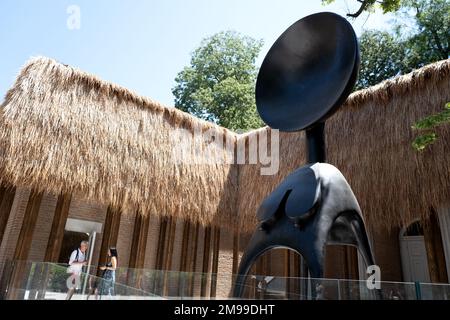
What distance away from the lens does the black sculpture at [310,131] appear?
2.65 metres

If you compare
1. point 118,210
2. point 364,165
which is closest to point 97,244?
point 118,210

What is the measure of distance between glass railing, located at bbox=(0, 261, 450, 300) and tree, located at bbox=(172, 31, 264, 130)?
13.3 m

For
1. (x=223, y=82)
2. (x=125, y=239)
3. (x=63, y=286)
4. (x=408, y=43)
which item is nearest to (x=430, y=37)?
(x=408, y=43)

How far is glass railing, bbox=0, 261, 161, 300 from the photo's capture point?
8.98ft

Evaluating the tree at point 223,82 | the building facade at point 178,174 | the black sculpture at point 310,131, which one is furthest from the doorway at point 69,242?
the tree at point 223,82

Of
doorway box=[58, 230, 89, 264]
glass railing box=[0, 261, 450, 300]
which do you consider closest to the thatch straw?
glass railing box=[0, 261, 450, 300]

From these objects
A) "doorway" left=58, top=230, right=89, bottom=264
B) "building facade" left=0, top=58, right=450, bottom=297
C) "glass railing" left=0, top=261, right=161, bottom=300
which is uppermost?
"building facade" left=0, top=58, right=450, bottom=297

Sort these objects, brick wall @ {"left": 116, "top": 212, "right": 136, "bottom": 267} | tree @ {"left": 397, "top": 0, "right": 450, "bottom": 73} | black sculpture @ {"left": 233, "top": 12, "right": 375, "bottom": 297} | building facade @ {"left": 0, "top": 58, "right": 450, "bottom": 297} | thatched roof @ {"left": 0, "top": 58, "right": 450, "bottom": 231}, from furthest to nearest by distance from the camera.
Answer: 1. tree @ {"left": 397, "top": 0, "right": 450, "bottom": 73}
2. brick wall @ {"left": 116, "top": 212, "right": 136, "bottom": 267}
3. building facade @ {"left": 0, "top": 58, "right": 450, "bottom": 297}
4. thatched roof @ {"left": 0, "top": 58, "right": 450, "bottom": 231}
5. black sculpture @ {"left": 233, "top": 12, "right": 375, "bottom": 297}

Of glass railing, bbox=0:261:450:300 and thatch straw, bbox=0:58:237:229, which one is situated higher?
thatch straw, bbox=0:58:237:229

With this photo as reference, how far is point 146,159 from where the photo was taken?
7340 mm

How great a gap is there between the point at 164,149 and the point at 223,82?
9.81 metres

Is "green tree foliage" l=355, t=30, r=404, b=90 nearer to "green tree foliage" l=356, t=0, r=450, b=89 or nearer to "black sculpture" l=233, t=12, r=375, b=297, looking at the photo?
"green tree foliage" l=356, t=0, r=450, b=89
